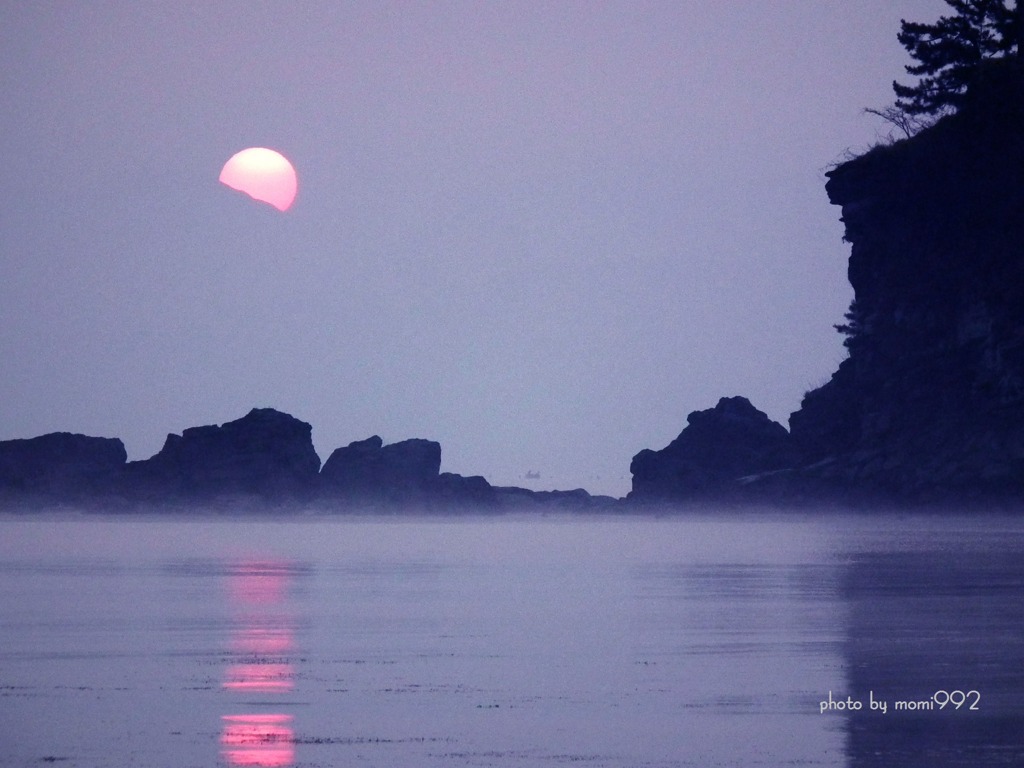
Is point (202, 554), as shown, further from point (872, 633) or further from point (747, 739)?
point (747, 739)

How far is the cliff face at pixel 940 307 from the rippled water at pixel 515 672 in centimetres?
5236

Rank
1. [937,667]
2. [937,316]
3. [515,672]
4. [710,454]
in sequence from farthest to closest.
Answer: [710,454]
[937,316]
[515,672]
[937,667]

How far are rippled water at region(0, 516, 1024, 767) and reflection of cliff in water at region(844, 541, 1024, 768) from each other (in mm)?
49

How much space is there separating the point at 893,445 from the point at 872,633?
248 ft

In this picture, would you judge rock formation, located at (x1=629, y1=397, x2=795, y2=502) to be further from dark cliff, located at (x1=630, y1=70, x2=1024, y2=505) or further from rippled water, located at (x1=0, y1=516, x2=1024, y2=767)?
rippled water, located at (x1=0, y1=516, x2=1024, y2=767)

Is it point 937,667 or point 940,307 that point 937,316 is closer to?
point 940,307

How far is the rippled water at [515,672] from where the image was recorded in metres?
11.5

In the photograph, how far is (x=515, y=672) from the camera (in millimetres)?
16656

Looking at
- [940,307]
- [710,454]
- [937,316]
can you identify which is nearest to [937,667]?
[937,316]

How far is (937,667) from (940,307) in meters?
80.4

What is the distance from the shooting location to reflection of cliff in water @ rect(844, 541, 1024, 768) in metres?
11.1

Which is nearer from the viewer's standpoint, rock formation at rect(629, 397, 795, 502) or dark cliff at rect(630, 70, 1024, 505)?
dark cliff at rect(630, 70, 1024, 505)

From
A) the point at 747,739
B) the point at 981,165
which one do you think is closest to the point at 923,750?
the point at 747,739

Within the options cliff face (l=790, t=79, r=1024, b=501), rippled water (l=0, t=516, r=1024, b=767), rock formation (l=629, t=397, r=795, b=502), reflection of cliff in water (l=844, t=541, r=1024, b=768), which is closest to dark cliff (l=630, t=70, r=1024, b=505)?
cliff face (l=790, t=79, r=1024, b=501)
